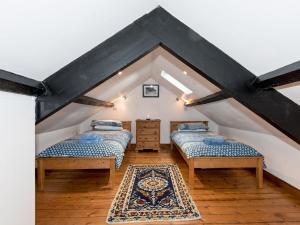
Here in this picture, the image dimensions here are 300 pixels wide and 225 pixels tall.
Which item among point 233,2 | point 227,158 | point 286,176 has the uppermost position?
point 233,2

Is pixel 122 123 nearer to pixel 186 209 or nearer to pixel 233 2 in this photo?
pixel 186 209

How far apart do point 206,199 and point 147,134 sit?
2911mm

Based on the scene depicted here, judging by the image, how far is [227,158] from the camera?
Result: 2916 millimetres

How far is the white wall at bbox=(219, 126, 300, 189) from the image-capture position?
8.58ft

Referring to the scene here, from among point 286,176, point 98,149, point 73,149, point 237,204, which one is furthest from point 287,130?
point 73,149

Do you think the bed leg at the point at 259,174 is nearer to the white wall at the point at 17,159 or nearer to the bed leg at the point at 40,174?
the white wall at the point at 17,159

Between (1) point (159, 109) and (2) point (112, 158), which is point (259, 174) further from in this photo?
(1) point (159, 109)

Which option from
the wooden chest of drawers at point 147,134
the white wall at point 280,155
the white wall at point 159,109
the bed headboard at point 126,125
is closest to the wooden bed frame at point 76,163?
the white wall at point 280,155

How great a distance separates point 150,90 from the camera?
5.84 metres

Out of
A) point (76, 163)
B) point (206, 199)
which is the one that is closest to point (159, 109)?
point (76, 163)

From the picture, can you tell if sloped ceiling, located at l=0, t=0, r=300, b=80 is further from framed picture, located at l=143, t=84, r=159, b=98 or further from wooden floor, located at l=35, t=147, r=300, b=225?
framed picture, located at l=143, t=84, r=159, b=98

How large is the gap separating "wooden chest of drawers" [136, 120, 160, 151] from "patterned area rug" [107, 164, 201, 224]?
5.63 feet

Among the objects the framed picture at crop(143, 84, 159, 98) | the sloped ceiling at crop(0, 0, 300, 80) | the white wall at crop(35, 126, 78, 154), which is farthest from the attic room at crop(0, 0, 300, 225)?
the framed picture at crop(143, 84, 159, 98)

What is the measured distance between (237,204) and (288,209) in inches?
20.0
